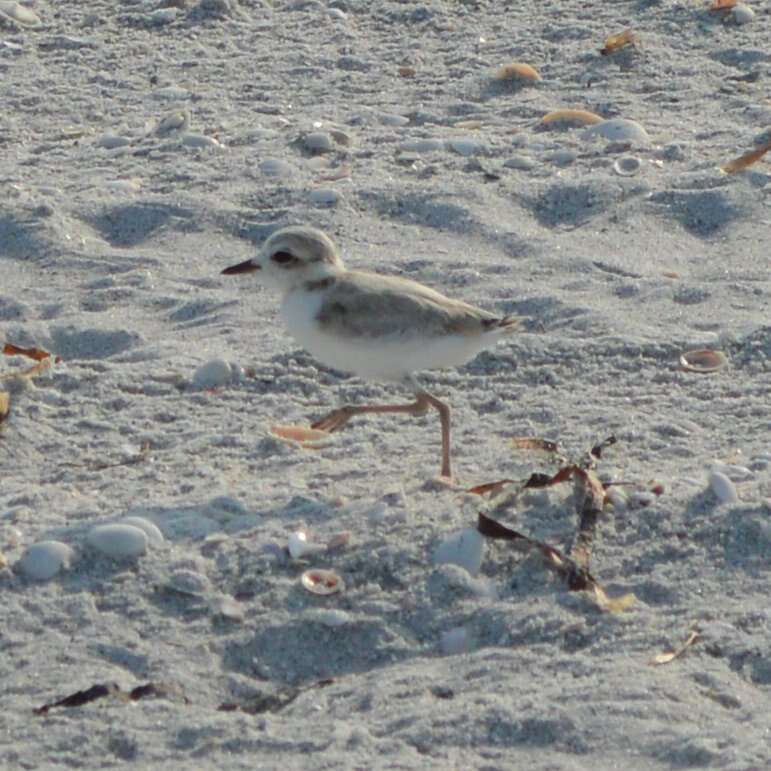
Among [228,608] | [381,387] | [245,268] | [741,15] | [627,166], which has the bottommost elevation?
[381,387]

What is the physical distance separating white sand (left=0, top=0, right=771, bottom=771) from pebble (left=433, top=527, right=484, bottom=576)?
4 centimetres

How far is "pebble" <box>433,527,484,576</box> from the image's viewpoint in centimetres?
389

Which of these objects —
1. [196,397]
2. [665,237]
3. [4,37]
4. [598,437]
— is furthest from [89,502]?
[4,37]

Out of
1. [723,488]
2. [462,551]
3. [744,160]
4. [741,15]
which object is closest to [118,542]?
[462,551]

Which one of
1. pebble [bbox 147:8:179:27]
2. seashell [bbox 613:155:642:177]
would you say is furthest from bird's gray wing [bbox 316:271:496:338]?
pebble [bbox 147:8:179:27]

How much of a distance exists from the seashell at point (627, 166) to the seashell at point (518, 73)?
0.91 m

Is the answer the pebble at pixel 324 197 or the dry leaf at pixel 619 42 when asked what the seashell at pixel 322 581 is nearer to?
the pebble at pixel 324 197

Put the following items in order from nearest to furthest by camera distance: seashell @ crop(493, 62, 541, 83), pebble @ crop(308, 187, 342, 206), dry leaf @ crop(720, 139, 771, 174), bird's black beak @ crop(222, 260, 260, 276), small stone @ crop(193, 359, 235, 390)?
bird's black beak @ crop(222, 260, 260, 276) → small stone @ crop(193, 359, 235, 390) → pebble @ crop(308, 187, 342, 206) → dry leaf @ crop(720, 139, 771, 174) → seashell @ crop(493, 62, 541, 83)

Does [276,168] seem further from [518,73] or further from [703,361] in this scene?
[703,361]

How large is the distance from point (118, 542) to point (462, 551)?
2.59 ft

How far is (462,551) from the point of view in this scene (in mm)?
3906

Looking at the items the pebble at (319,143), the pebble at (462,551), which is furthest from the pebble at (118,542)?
the pebble at (319,143)

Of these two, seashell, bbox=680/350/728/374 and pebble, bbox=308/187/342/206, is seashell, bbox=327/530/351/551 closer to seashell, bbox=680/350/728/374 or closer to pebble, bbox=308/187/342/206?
→ seashell, bbox=680/350/728/374

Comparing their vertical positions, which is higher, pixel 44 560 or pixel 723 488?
pixel 723 488
